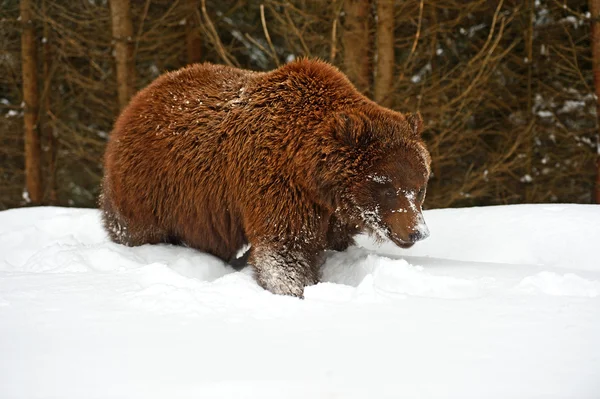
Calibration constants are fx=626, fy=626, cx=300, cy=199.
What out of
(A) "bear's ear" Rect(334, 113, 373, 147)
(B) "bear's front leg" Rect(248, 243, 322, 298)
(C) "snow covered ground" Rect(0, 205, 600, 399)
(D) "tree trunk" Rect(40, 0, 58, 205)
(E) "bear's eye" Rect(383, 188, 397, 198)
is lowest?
(D) "tree trunk" Rect(40, 0, 58, 205)

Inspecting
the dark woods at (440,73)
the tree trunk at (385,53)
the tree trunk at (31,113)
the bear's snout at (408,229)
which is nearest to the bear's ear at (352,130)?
the bear's snout at (408,229)

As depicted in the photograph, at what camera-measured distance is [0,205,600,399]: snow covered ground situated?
256 cm

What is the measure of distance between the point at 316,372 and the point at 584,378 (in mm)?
1096

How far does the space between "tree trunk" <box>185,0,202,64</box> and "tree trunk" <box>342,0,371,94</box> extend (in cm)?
512

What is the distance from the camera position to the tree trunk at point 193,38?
1366cm

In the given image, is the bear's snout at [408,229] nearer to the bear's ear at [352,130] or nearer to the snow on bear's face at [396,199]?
the snow on bear's face at [396,199]

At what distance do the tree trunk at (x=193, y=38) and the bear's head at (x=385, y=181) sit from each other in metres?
9.89

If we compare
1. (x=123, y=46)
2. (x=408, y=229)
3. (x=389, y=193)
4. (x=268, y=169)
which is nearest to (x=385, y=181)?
(x=389, y=193)

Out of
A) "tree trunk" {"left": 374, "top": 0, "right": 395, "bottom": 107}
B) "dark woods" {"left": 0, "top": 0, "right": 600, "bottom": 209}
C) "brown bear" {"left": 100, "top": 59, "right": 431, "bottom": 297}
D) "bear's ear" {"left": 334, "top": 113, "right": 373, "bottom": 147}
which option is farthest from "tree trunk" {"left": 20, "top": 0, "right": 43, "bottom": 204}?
"bear's ear" {"left": 334, "top": 113, "right": 373, "bottom": 147}

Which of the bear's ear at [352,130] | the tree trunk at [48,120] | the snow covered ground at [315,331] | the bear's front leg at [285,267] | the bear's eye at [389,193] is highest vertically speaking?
the bear's ear at [352,130]

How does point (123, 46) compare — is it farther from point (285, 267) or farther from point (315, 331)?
point (315, 331)

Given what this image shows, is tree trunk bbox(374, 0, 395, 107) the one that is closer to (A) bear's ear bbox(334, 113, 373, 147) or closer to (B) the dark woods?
(B) the dark woods

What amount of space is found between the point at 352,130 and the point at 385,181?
0.44m

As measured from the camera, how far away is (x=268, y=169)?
479cm
